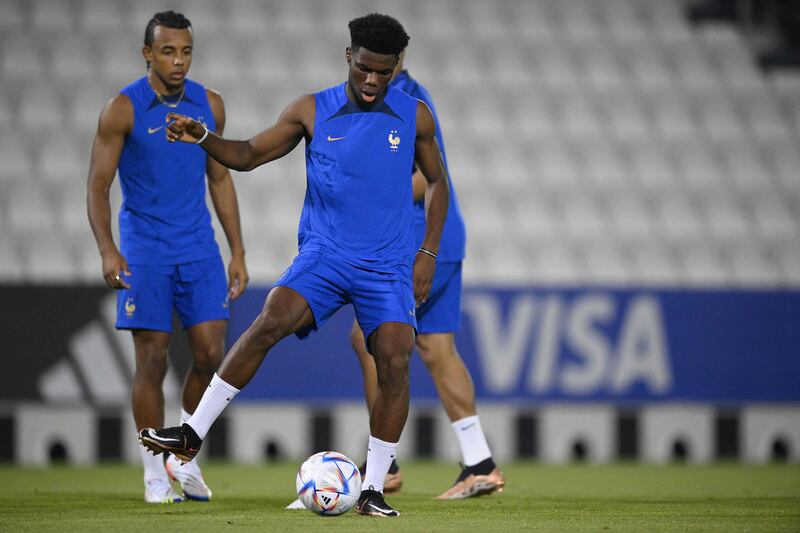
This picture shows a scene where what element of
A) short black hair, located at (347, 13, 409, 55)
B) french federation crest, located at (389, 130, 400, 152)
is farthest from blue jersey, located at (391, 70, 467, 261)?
short black hair, located at (347, 13, 409, 55)

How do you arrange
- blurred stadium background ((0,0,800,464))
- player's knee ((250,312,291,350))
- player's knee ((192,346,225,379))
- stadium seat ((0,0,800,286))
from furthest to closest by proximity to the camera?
1. stadium seat ((0,0,800,286))
2. blurred stadium background ((0,0,800,464))
3. player's knee ((192,346,225,379))
4. player's knee ((250,312,291,350))

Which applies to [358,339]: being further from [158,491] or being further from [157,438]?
[157,438]

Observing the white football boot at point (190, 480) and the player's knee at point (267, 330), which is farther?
the white football boot at point (190, 480)

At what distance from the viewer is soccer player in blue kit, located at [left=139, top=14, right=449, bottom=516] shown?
17.3 ft

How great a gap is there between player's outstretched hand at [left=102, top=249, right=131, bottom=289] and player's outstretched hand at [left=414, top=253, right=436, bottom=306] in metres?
1.37

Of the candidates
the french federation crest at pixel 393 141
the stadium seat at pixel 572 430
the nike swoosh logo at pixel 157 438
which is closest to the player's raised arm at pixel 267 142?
the french federation crest at pixel 393 141

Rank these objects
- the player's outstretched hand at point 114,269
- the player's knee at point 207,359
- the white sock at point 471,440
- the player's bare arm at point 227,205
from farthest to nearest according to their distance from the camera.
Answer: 1. the white sock at point 471,440
2. the player's bare arm at point 227,205
3. the player's knee at point 207,359
4. the player's outstretched hand at point 114,269

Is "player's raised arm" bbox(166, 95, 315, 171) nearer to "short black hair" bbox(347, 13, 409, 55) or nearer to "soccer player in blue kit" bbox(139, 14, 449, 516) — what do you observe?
"soccer player in blue kit" bbox(139, 14, 449, 516)

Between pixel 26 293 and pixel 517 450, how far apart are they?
4034 mm

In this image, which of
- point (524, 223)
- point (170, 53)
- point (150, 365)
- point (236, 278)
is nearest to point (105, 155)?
point (170, 53)

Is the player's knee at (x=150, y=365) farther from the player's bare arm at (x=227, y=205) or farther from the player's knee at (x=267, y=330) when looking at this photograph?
the player's knee at (x=267, y=330)

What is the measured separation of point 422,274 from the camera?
5695 millimetres

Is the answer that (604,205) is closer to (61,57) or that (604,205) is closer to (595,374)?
(595,374)

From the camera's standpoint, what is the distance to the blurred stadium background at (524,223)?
9.84 metres
